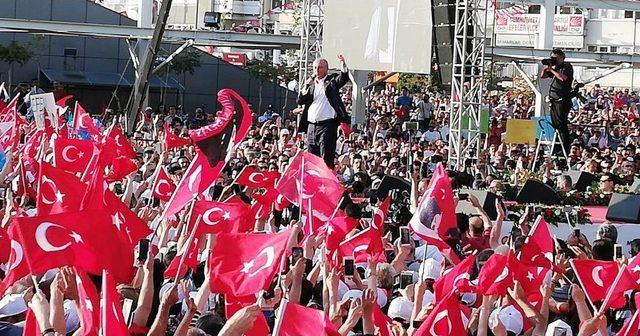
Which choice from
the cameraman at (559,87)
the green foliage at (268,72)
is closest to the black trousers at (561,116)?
the cameraman at (559,87)

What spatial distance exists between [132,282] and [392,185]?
7.69 metres

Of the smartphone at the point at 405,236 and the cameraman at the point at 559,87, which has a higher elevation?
the cameraman at the point at 559,87

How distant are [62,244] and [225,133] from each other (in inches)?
207

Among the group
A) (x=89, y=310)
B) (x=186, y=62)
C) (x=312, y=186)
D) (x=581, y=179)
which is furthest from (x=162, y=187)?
(x=186, y=62)

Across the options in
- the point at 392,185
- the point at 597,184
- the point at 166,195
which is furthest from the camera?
the point at 597,184

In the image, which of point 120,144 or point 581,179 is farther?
point 581,179

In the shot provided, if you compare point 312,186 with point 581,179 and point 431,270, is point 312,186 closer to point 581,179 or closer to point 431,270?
point 431,270

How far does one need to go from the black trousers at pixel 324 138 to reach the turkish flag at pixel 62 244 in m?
8.53

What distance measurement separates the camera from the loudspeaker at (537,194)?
14.9 metres

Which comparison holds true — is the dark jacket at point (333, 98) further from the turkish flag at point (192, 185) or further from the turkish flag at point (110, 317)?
the turkish flag at point (110, 317)

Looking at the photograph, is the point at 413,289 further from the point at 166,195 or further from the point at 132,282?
the point at 166,195

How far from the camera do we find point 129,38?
34375mm

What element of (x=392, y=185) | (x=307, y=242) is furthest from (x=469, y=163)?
(x=307, y=242)

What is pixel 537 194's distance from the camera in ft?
49.1
